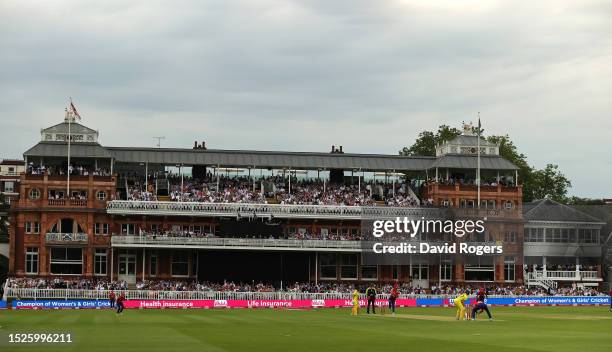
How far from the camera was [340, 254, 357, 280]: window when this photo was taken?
102875mm

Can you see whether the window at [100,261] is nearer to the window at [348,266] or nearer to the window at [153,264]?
the window at [153,264]

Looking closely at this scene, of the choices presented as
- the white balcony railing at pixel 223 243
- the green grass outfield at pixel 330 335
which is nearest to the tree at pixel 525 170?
the white balcony railing at pixel 223 243

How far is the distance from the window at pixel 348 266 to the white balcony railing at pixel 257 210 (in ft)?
14.0

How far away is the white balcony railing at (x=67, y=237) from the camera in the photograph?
97.2 m

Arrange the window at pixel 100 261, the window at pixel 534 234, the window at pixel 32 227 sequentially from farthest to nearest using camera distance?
the window at pixel 534 234, the window at pixel 100 261, the window at pixel 32 227

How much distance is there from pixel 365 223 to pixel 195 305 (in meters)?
22.3

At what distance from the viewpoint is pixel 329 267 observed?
103m

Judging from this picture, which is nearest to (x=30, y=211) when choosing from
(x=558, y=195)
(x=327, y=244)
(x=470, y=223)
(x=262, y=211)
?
(x=262, y=211)

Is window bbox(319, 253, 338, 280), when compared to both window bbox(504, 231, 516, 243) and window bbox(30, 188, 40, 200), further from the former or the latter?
window bbox(30, 188, 40, 200)

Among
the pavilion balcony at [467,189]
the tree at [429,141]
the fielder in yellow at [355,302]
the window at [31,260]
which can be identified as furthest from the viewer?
the tree at [429,141]

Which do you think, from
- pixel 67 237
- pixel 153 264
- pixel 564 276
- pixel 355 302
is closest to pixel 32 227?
pixel 67 237

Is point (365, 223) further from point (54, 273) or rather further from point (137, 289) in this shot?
point (54, 273)

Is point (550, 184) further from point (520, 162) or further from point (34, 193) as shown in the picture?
point (34, 193)

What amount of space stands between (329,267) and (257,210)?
9351 millimetres
